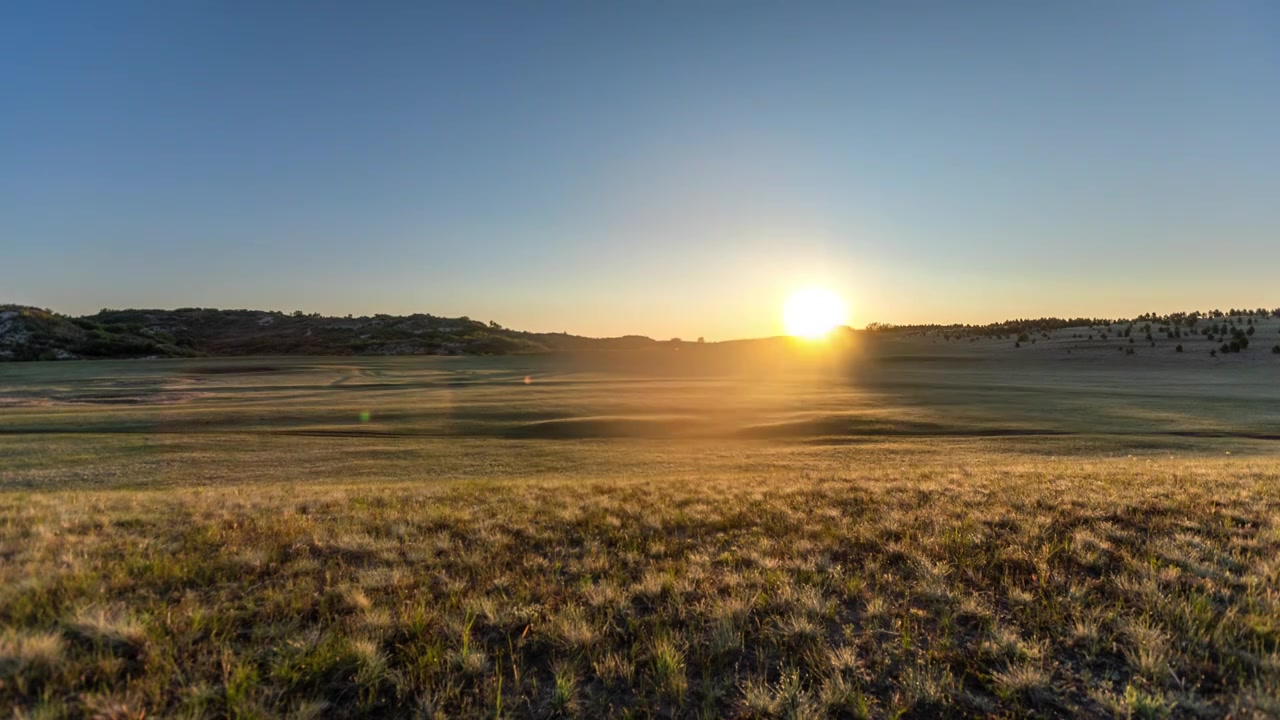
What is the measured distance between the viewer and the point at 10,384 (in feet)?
151

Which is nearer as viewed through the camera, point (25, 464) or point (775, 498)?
point (775, 498)

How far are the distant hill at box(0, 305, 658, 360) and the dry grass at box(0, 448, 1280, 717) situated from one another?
373ft

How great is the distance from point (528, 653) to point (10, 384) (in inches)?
2699

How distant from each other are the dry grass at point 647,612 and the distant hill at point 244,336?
11355 cm

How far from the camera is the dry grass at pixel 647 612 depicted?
3.85m

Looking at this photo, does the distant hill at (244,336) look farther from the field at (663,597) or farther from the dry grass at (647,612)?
the dry grass at (647,612)

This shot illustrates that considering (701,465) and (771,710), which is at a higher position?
(771,710)

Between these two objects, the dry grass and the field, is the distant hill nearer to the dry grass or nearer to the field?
the field

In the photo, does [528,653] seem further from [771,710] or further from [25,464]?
[25,464]

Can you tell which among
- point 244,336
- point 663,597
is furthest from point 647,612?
point 244,336

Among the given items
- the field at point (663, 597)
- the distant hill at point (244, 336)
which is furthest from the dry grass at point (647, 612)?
the distant hill at point (244, 336)

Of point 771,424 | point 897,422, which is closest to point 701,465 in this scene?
Answer: point 771,424

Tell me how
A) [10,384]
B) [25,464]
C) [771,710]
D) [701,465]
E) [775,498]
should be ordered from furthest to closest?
[10,384] → [701,465] → [25,464] → [775,498] → [771,710]

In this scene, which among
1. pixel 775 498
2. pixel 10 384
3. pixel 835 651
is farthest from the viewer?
pixel 10 384
